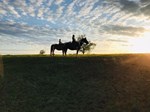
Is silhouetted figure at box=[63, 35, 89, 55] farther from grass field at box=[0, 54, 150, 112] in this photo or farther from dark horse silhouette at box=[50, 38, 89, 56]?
grass field at box=[0, 54, 150, 112]

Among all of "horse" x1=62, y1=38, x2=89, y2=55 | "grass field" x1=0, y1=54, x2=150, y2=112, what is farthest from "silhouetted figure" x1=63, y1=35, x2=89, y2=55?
"grass field" x1=0, y1=54, x2=150, y2=112

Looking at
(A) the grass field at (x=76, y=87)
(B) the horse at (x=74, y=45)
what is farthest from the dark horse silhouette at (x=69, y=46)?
(A) the grass field at (x=76, y=87)

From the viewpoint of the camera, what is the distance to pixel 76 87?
30.0 m

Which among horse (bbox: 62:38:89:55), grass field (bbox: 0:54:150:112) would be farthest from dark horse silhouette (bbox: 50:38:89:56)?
grass field (bbox: 0:54:150:112)

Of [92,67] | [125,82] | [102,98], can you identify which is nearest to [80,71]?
[92,67]

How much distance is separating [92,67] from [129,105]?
10555 millimetres

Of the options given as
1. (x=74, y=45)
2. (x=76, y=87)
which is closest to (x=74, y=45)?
(x=74, y=45)

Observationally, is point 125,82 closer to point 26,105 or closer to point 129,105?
point 129,105

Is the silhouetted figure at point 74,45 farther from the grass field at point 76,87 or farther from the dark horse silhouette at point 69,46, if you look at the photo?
the grass field at point 76,87

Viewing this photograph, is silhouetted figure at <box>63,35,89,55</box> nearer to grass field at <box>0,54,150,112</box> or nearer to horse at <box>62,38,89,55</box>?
horse at <box>62,38,89,55</box>

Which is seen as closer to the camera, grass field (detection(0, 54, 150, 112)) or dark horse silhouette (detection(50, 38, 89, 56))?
grass field (detection(0, 54, 150, 112))

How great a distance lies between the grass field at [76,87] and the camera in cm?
2653

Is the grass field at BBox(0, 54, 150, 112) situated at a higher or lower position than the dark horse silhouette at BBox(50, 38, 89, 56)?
lower

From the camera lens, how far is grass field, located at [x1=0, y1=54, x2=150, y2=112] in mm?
26531
